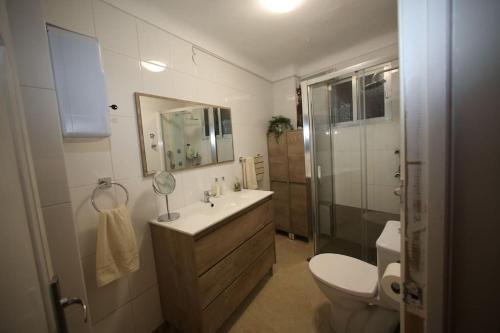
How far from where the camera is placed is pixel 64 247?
27.3 inches

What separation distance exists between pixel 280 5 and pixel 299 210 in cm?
213

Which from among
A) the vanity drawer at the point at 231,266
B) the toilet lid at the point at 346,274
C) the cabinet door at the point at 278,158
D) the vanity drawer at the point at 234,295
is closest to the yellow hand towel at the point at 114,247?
the vanity drawer at the point at 231,266

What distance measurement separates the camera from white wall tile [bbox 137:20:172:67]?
4.52ft

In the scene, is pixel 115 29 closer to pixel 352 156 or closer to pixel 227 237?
pixel 227 237

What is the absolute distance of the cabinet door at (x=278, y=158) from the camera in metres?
2.58

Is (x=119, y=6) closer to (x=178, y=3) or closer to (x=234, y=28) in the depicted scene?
(x=178, y=3)

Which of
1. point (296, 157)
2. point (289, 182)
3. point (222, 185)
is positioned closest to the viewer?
point (222, 185)

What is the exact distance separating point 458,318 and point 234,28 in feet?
7.04

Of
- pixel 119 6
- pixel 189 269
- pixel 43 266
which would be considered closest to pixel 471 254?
pixel 43 266

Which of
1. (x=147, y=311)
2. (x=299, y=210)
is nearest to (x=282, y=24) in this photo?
(x=299, y=210)

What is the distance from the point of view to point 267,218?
1.86 meters

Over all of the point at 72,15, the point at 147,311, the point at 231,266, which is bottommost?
the point at 147,311

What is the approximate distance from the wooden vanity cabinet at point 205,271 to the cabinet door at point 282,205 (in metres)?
1.08

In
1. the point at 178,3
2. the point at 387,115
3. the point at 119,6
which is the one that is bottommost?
the point at 387,115
